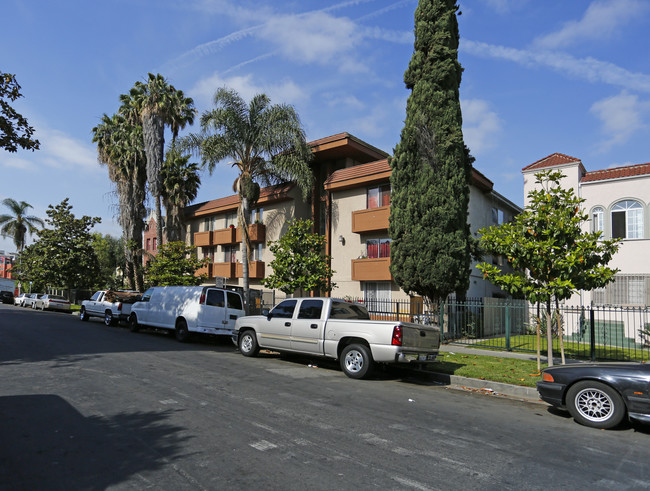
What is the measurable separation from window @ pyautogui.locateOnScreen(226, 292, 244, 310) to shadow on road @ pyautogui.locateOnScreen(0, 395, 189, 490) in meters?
9.57

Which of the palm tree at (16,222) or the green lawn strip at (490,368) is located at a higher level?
the palm tree at (16,222)

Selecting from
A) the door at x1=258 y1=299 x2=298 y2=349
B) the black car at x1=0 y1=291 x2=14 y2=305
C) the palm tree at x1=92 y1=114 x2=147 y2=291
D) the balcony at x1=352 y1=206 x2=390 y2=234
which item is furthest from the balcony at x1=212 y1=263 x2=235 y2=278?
the black car at x1=0 y1=291 x2=14 y2=305

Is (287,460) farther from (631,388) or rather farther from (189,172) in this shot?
(189,172)

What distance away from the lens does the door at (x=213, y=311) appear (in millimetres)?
15619

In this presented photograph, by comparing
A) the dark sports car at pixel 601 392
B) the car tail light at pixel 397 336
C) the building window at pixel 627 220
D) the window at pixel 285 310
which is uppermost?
the building window at pixel 627 220

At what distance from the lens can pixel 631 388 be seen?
255 inches

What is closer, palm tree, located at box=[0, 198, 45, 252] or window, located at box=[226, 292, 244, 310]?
window, located at box=[226, 292, 244, 310]

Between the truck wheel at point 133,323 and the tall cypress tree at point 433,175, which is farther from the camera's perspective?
the truck wheel at point 133,323

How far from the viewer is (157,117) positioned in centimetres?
3028

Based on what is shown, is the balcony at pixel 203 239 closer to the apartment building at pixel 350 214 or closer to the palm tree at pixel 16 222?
the apartment building at pixel 350 214

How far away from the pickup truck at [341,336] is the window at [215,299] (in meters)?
3.12

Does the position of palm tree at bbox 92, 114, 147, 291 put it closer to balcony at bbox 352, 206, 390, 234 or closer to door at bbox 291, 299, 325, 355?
balcony at bbox 352, 206, 390, 234

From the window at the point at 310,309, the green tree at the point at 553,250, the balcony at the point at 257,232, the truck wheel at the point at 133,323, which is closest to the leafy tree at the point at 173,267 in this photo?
the balcony at the point at 257,232

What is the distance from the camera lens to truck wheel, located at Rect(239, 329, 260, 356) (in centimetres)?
1281
